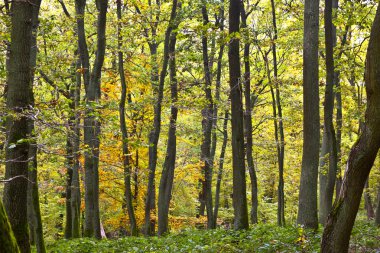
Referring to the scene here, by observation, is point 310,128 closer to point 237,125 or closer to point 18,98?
point 237,125

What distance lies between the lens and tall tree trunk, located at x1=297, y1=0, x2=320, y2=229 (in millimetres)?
10320

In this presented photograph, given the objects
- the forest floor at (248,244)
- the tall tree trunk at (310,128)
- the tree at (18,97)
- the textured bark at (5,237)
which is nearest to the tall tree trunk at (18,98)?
the tree at (18,97)

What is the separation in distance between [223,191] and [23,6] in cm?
2676

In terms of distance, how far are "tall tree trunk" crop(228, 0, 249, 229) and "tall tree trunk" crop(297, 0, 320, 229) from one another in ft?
5.16

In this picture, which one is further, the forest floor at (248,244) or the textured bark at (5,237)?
the forest floor at (248,244)

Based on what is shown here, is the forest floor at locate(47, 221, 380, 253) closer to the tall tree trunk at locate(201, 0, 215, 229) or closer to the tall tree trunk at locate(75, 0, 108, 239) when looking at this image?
the tall tree trunk at locate(75, 0, 108, 239)

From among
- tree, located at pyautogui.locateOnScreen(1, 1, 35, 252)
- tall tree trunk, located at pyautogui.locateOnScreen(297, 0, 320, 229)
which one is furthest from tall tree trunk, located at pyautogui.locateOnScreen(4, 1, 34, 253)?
tall tree trunk, located at pyautogui.locateOnScreen(297, 0, 320, 229)

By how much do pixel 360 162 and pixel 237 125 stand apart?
5864 millimetres

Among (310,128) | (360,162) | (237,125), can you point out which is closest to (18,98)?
(360,162)

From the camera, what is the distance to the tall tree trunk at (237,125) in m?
11.0

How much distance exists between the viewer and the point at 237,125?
11.0 metres

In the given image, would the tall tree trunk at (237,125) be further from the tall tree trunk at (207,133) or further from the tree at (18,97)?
the tall tree trunk at (207,133)

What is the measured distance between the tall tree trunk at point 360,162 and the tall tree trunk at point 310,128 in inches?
192

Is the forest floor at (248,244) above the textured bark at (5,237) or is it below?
below
